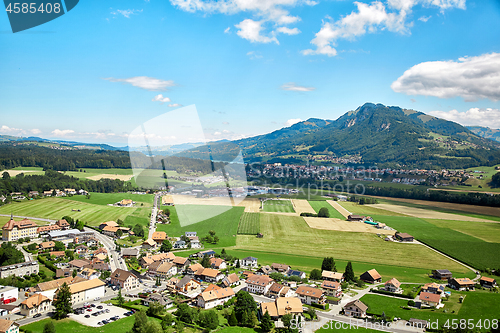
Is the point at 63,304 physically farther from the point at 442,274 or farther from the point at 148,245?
the point at 442,274

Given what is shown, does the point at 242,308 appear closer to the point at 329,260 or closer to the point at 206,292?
the point at 206,292

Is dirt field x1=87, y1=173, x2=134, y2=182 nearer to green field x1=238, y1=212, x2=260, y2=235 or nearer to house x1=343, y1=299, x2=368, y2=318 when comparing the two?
green field x1=238, y1=212, x2=260, y2=235

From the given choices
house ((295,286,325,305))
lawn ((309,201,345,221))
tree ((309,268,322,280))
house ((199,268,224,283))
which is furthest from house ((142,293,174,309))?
lawn ((309,201,345,221))

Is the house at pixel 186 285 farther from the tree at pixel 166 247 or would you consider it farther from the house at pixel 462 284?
the house at pixel 462 284

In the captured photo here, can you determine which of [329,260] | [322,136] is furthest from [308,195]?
[322,136]

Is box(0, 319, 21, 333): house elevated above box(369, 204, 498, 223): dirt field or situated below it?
above

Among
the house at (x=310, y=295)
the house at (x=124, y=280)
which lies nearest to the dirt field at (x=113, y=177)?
the house at (x=124, y=280)

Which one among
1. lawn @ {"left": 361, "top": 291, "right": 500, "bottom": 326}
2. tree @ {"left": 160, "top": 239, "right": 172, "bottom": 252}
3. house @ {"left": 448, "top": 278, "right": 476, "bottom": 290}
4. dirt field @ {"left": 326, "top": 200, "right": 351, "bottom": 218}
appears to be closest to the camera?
lawn @ {"left": 361, "top": 291, "right": 500, "bottom": 326}
